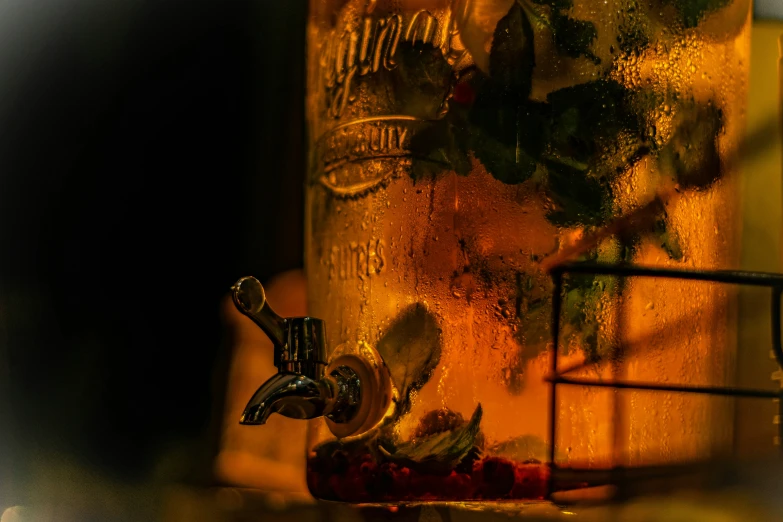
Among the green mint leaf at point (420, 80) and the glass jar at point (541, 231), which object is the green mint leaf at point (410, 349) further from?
the green mint leaf at point (420, 80)

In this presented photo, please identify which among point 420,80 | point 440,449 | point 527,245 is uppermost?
point 420,80

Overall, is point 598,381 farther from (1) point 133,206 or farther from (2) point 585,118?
(1) point 133,206

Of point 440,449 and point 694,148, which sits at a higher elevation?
point 694,148

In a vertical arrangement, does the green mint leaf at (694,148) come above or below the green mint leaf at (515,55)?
below

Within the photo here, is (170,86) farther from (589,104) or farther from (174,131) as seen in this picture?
(589,104)

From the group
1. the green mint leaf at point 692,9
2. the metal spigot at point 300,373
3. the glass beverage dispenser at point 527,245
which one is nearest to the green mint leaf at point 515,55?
the glass beverage dispenser at point 527,245

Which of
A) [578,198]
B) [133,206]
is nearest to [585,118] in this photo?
[578,198]

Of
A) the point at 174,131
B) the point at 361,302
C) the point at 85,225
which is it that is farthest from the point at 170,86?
the point at 361,302
